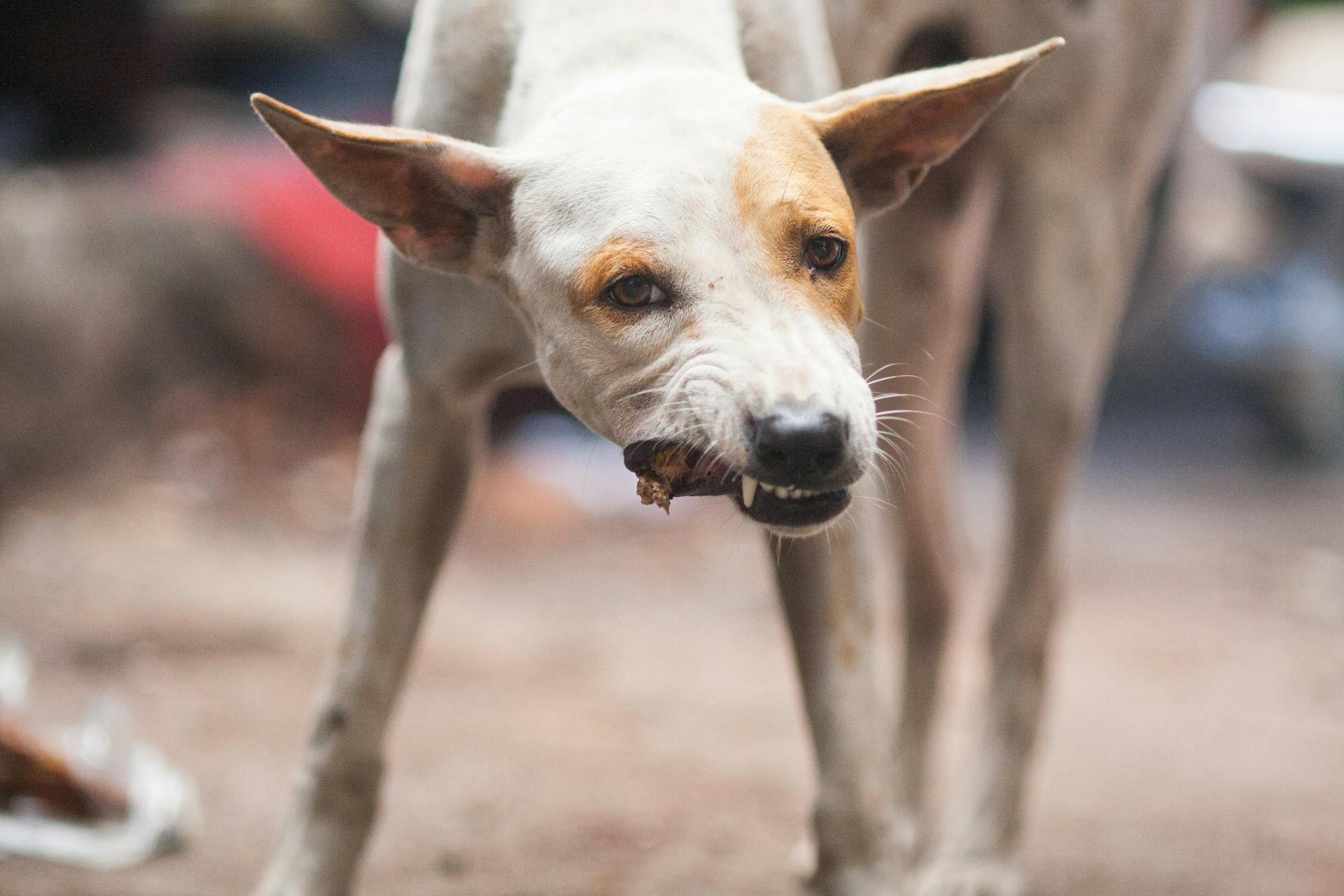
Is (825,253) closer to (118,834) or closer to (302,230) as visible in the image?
(118,834)

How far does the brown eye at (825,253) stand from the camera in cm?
194

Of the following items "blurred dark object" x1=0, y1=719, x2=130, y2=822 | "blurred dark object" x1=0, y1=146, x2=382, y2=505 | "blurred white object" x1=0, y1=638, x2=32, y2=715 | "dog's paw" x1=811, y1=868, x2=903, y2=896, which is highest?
"dog's paw" x1=811, y1=868, x2=903, y2=896

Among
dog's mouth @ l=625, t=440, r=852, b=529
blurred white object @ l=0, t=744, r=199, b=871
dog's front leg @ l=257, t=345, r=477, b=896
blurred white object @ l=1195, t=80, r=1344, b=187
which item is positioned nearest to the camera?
dog's mouth @ l=625, t=440, r=852, b=529

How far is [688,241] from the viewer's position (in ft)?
6.08

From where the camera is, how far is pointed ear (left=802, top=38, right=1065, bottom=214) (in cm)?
202

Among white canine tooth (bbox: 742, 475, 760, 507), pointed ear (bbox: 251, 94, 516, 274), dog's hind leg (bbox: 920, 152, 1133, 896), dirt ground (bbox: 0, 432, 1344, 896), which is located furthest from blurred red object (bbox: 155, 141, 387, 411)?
white canine tooth (bbox: 742, 475, 760, 507)

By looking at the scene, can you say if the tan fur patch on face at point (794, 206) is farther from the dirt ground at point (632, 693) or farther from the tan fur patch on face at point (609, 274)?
the dirt ground at point (632, 693)

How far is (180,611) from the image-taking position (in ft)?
16.6

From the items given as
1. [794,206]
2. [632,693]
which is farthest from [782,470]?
[632,693]

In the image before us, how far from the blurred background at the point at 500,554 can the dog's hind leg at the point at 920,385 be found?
0.40 m

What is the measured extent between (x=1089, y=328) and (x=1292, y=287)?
766cm

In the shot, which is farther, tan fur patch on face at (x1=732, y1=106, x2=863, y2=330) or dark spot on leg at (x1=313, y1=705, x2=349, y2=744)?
dark spot on leg at (x1=313, y1=705, x2=349, y2=744)

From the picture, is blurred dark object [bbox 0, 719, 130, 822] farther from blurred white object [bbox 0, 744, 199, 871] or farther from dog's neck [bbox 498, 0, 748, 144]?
dog's neck [bbox 498, 0, 748, 144]

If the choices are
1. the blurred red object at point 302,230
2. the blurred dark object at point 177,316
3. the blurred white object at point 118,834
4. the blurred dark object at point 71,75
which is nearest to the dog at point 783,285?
the blurred white object at point 118,834
